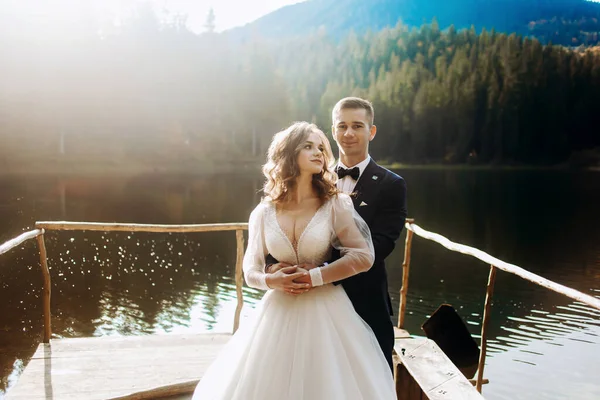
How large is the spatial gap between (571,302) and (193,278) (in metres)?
8.88

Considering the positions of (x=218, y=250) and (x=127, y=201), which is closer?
(x=218, y=250)

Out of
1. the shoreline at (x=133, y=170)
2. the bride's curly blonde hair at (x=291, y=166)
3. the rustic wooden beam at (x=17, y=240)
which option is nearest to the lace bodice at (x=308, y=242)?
the bride's curly blonde hair at (x=291, y=166)

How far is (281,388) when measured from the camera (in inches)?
88.0

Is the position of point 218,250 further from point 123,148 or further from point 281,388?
point 123,148

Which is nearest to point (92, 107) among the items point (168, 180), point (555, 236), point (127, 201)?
point (168, 180)

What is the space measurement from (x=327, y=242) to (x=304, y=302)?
295 mm

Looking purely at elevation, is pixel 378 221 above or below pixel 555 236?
above

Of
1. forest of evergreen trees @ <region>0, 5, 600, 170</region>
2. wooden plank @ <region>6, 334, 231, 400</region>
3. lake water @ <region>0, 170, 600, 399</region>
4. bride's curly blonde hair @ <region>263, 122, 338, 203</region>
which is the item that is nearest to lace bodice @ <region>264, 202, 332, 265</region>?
bride's curly blonde hair @ <region>263, 122, 338, 203</region>

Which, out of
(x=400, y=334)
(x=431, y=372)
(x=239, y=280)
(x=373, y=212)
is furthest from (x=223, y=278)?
(x=373, y=212)

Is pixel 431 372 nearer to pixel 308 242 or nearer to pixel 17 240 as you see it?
pixel 308 242

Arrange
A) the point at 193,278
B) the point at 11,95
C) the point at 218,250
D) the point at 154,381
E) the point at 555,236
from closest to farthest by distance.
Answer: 1. the point at 154,381
2. the point at 193,278
3. the point at 218,250
4. the point at 555,236
5. the point at 11,95

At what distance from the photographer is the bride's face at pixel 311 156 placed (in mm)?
2350

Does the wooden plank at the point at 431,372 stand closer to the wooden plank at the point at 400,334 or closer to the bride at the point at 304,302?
the wooden plank at the point at 400,334

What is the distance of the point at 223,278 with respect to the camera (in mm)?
12945
